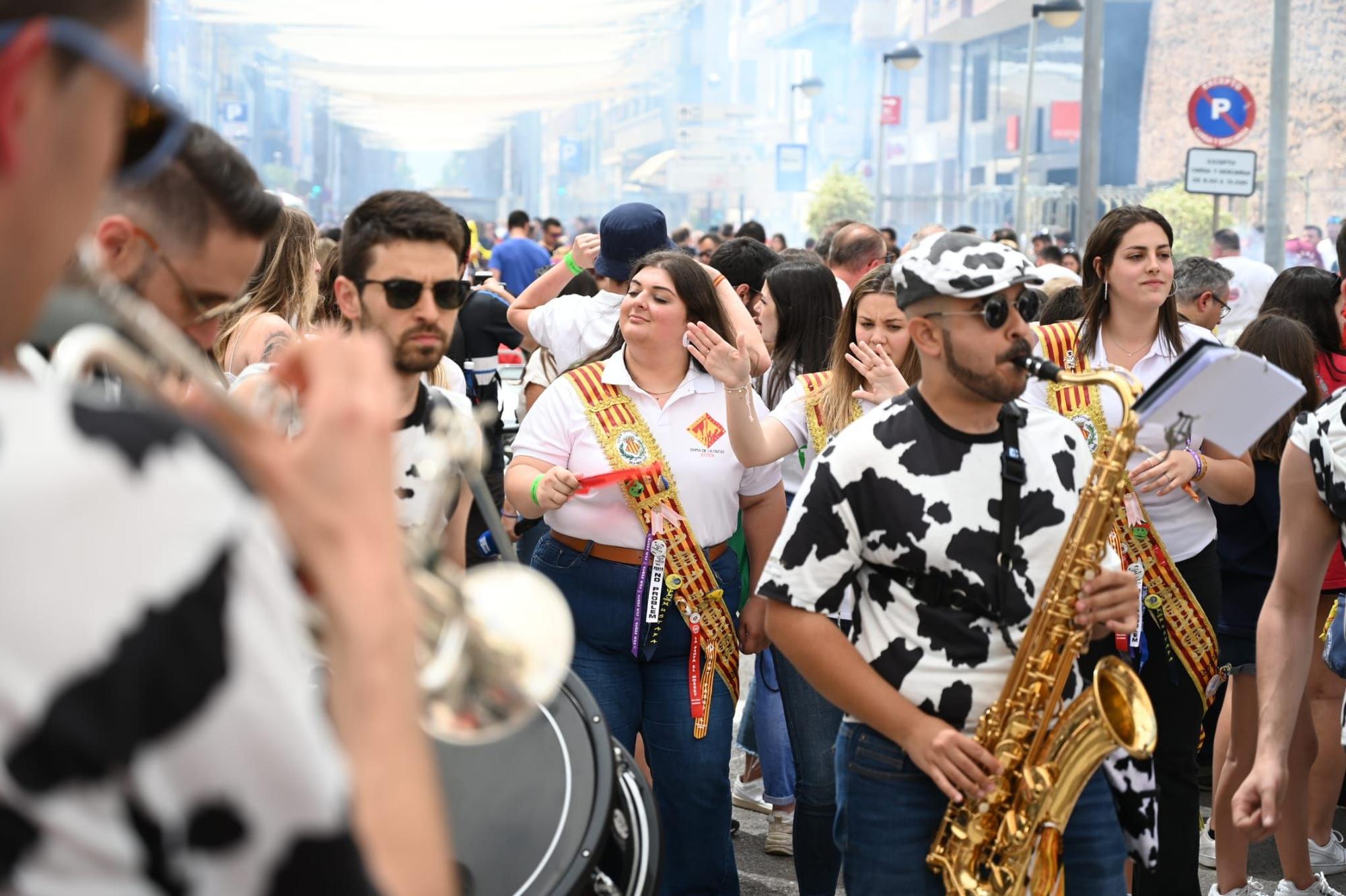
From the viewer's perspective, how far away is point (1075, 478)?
341 centimetres

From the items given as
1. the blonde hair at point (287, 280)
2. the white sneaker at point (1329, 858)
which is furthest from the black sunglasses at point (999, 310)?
the white sneaker at point (1329, 858)

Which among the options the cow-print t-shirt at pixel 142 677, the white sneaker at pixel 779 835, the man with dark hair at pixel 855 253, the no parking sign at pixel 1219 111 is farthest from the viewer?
the no parking sign at pixel 1219 111

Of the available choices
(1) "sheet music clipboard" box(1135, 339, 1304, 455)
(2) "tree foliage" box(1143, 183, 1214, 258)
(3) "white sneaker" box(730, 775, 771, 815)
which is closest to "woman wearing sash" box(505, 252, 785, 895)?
(1) "sheet music clipboard" box(1135, 339, 1304, 455)

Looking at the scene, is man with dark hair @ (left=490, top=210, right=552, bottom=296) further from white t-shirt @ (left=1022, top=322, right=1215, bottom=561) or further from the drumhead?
the drumhead

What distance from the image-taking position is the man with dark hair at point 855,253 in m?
7.71

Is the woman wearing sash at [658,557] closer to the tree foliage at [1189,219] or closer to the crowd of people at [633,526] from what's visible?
the crowd of people at [633,526]

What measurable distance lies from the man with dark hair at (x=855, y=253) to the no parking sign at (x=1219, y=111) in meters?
6.11

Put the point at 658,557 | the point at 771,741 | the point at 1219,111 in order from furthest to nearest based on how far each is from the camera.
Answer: the point at 1219,111, the point at 771,741, the point at 658,557

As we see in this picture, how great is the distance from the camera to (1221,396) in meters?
3.41

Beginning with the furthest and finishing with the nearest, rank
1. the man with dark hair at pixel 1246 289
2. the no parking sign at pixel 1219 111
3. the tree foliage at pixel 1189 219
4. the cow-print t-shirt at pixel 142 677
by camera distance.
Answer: the tree foliage at pixel 1189 219
the no parking sign at pixel 1219 111
the man with dark hair at pixel 1246 289
the cow-print t-shirt at pixel 142 677

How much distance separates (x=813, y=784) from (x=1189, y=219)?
26108mm

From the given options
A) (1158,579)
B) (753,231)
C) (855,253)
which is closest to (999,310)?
(1158,579)

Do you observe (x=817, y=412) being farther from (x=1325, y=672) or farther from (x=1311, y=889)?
Answer: (x=1311, y=889)

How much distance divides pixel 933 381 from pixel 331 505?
2.55 meters
